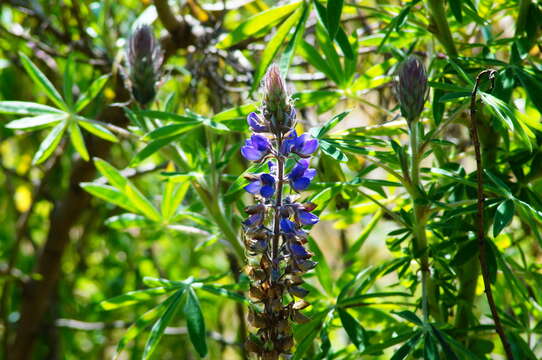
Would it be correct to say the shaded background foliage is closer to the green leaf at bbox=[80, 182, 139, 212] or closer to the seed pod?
the green leaf at bbox=[80, 182, 139, 212]

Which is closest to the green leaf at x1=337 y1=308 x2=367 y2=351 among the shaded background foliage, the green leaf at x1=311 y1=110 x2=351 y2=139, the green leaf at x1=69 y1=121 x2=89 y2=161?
the shaded background foliage

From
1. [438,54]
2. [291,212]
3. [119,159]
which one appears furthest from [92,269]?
[291,212]

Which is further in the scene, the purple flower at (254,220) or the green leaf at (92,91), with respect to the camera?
the green leaf at (92,91)

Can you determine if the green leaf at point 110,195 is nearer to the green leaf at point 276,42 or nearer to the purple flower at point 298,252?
the green leaf at point 276,42

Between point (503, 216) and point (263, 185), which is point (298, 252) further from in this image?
point (503, 216)

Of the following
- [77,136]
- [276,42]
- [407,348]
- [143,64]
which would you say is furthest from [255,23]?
[407,348]

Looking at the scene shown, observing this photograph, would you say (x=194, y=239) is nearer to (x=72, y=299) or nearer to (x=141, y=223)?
(x=72, y=299)

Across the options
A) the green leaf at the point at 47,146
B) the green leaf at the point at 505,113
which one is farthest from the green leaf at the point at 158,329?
the green leaf at the point at 505,113
